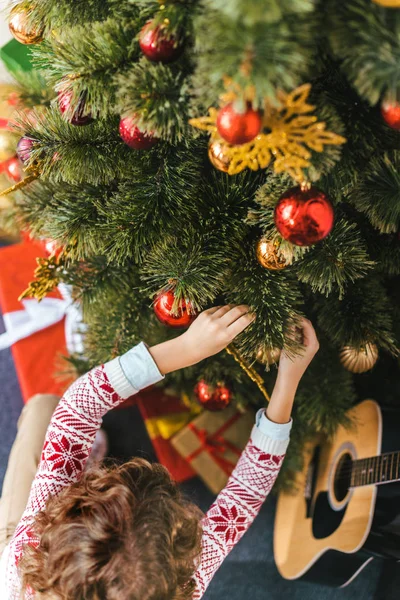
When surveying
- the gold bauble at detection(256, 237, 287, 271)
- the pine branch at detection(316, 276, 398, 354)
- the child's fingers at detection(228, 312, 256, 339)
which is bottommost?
the pine branch at detection(316, 276, 398, 354)

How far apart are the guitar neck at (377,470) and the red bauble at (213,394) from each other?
31 centimetres

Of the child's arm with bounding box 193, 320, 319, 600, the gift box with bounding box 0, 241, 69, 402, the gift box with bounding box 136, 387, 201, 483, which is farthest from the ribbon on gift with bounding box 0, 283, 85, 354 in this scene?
the child's arm with bounding box 193, 320, 319, 600

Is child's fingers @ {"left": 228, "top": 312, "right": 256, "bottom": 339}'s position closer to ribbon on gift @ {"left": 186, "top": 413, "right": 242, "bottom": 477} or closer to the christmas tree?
the christmas tree

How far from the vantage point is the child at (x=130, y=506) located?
529mm

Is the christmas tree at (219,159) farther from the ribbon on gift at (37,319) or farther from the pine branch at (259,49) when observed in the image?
the ribbon on gift at (37,319)

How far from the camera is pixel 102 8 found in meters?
0.49

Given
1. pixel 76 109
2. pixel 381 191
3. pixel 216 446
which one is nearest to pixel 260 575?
pixel 216 446

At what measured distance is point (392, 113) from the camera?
0.37 metres

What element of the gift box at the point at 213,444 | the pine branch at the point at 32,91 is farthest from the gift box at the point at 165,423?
the pine branch at the point at 32,91

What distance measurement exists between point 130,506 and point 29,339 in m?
0.73

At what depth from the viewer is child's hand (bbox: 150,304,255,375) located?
0.54 m

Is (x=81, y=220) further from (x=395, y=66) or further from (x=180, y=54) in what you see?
(x=395, y=66)

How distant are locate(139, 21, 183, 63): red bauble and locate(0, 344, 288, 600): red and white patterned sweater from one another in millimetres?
353

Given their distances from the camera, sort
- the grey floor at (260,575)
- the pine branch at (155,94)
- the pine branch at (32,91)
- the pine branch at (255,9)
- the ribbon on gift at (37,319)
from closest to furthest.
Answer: the pine branch at (255,9), the pine branch at (155,94), the pine branch at (32,91), the grey floor at (260,575), the ribbon on gift at (37,319)
